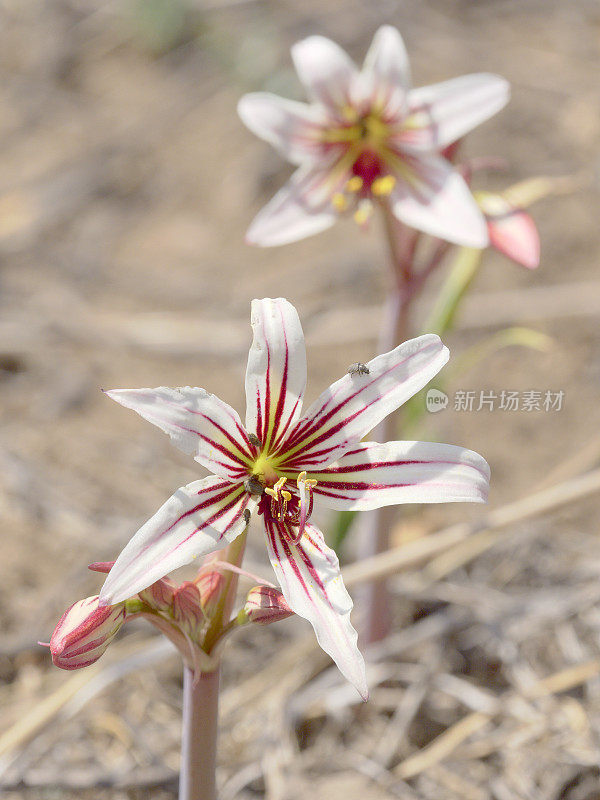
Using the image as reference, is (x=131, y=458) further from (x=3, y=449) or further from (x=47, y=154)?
(x=47, y=154)

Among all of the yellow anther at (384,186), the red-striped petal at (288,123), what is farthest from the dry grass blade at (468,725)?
the red-striped petal at (288,123)

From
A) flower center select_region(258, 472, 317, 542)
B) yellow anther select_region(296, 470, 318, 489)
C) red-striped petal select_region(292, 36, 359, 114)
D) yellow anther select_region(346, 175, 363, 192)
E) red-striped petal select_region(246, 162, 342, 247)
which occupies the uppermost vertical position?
red-striped petal select_region(292, 36, 359, 114)

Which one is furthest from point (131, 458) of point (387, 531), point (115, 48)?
point (115, 48)

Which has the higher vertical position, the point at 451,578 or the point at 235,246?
the point at 235,246

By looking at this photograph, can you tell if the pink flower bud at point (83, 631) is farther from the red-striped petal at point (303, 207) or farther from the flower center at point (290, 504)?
the red-striped petal at point (303, 207)

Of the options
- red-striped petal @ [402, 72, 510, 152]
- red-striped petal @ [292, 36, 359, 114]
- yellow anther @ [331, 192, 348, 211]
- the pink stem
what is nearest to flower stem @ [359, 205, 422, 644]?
the pink stem

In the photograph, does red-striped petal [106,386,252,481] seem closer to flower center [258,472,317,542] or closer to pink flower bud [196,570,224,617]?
flower center [258,472,317,542]
